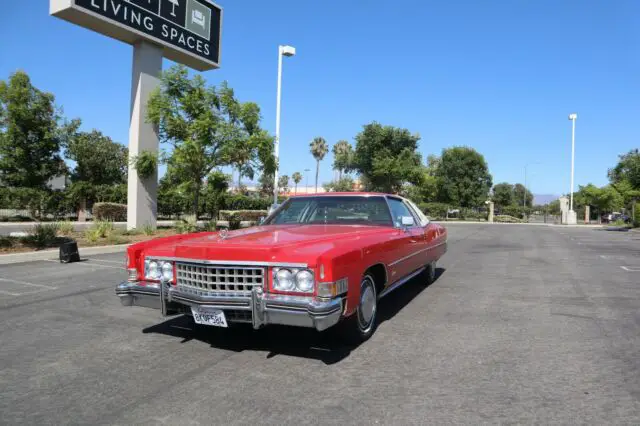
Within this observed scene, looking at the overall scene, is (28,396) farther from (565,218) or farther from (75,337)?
(565,218)

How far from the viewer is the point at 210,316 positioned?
3.88 metres

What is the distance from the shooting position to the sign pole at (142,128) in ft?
54.8

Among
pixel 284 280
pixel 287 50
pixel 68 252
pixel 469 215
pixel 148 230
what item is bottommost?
pixel 68 252

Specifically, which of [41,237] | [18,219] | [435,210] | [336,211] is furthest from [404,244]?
[435,210]

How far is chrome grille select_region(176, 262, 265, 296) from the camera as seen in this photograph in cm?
381

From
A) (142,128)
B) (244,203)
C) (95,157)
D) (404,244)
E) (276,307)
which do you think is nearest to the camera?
(276,307)

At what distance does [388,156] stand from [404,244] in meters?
38.5

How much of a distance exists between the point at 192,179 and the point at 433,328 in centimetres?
1263

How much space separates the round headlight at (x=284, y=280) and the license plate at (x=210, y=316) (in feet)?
1.78

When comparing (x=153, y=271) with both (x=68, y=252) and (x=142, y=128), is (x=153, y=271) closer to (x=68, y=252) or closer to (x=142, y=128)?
(x=68, y=252)

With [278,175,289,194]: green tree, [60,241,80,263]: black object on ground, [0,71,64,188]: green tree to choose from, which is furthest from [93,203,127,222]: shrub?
[278,175,289,194]: green tree

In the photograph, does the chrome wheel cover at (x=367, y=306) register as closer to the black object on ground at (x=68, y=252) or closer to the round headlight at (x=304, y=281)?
the round headlight at (x=304, y=281)

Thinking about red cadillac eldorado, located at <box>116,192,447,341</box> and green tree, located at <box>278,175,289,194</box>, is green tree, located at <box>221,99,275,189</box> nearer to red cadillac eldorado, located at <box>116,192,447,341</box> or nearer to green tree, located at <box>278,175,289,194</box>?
red cadillac eldorado, located at <box>116,192,447,341</box>

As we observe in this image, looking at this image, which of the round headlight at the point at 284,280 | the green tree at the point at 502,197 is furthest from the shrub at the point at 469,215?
the round headlight at the point at 284,280
